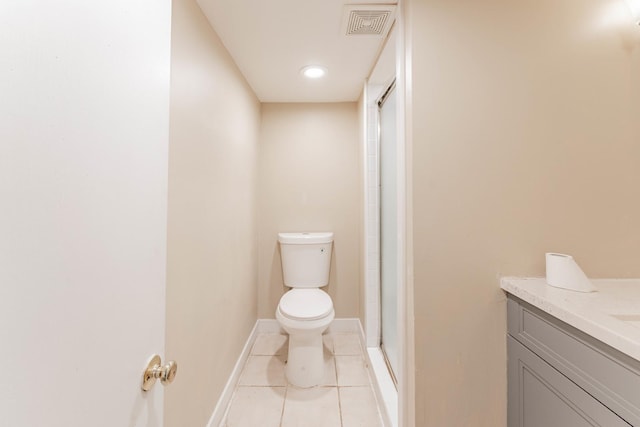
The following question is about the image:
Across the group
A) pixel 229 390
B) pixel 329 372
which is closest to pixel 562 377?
pixel 329 372

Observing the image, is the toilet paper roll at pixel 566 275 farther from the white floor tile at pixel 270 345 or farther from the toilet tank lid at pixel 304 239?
the white floor tile at pixel 270 345

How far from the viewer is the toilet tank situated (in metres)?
2.24

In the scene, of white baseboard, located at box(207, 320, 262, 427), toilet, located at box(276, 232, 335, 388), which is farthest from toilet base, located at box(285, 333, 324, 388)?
white baseboard, located at box(207, 320, 262, 427)

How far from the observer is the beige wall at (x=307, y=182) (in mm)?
2406

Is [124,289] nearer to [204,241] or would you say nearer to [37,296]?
[37,296]

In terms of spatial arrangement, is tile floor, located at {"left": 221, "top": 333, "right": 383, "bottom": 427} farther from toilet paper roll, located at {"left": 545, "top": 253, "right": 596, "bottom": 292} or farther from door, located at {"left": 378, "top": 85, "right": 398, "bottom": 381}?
toilet paper roll, located at {"left": 545, "top": 253, "right": 596, "bottom": 292}

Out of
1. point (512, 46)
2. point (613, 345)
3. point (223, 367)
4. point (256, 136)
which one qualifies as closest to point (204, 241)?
point (223, 367)

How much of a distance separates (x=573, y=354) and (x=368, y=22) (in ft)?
4.97

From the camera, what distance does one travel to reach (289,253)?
7.42 feet

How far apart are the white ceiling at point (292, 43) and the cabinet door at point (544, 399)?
1510 mm

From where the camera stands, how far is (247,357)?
6.66 ft

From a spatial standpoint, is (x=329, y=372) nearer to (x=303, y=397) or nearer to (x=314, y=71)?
(x=303, y=397)

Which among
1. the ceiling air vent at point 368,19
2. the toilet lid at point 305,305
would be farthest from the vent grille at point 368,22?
the toilet lid at point 305,305

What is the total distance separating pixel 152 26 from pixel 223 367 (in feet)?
5.20
